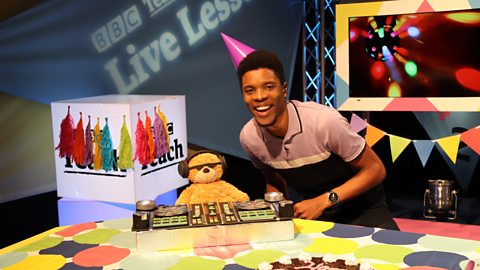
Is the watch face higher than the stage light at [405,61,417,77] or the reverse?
the reverse

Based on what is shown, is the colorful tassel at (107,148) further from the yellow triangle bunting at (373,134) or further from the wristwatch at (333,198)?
the yellow triangle bunting at (373,134)

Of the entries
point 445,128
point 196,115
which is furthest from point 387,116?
point 196,115

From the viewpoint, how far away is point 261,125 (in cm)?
214

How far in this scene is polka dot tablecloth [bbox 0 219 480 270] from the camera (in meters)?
1.27

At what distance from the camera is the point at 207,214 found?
1478 mm

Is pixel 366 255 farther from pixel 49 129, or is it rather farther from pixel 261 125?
pixel 49 129

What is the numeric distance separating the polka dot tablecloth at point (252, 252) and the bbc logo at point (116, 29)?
295cm

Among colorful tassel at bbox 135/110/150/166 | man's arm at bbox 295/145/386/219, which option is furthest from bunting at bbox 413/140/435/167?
colorful tassel at bbox 135/110/150/166

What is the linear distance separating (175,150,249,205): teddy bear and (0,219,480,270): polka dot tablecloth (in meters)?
0.28

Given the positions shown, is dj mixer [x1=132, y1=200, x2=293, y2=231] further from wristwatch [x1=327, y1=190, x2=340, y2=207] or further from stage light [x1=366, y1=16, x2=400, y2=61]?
stage light [x1=366, y1=16, x2=400, y2=61]

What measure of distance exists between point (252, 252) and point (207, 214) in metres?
0.19

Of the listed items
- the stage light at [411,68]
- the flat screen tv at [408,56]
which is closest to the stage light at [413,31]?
the flat screen tv at [408,56]

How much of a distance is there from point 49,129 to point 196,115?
1658mm

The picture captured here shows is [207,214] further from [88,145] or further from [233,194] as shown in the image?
[88,145]
